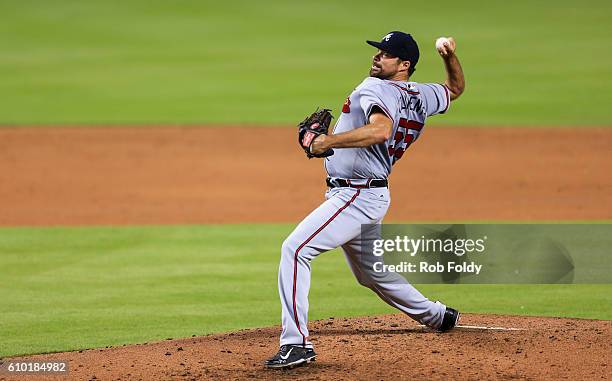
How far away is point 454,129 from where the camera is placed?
20.1 metres

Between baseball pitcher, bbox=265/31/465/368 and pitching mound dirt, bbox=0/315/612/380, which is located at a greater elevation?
baseball pitcher, bbox=265/31/465/368

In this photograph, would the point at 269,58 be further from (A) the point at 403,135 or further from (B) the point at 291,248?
(B) the point at 291,248

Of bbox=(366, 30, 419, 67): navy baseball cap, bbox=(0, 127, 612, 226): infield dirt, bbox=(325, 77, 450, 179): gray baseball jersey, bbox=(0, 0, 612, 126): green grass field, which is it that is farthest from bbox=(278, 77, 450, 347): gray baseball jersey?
bbox=(0, 0, 612, 126): green grass field

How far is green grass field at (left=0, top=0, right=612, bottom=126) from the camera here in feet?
75.4

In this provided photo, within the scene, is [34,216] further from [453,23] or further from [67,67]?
[453,23]

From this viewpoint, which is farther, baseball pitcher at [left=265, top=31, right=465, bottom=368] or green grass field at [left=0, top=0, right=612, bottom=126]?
green grass field at [left=0, top=0, right=612, bottom=126]

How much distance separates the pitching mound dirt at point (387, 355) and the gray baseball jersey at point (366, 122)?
1.14m

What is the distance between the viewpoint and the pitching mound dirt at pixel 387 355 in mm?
6320

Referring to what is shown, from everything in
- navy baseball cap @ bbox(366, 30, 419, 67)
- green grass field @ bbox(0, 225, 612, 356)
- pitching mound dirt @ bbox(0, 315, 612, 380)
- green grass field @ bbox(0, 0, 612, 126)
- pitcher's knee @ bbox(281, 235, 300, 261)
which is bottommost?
pitching mound dirt @ bbox(0, 315, 612, 380)

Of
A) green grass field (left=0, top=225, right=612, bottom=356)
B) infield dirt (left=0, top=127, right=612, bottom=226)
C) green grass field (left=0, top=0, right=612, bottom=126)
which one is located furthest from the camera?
green grass field (left=0, top=0, right=612, bottom=126)

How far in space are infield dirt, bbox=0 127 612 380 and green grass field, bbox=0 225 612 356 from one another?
3.16ft

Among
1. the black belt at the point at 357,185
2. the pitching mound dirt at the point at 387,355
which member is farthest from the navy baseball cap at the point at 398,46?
the pitching mound dirt at the point at 387,355

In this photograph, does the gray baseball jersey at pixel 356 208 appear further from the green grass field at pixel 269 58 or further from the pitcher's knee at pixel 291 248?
the green grass field at pixel 269 58

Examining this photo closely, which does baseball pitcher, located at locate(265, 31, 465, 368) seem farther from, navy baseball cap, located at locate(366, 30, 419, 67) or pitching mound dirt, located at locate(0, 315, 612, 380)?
pitching mound dirt, located at locate(0, 315, 612, 380)
